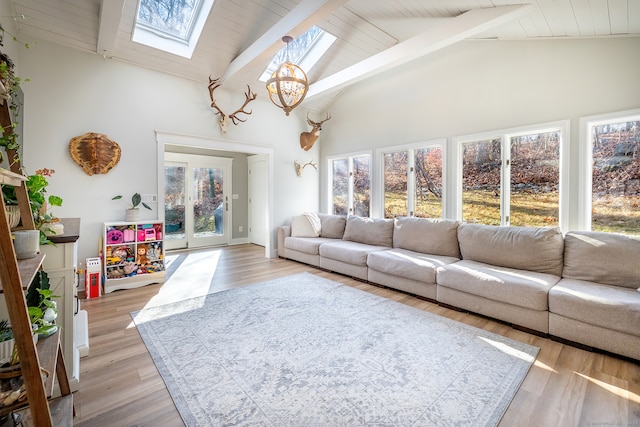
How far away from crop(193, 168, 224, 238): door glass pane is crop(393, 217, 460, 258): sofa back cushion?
437 cm

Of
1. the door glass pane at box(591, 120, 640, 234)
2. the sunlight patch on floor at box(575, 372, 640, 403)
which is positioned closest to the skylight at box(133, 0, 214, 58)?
the door glass pane at box(591, 120, 640, 234)

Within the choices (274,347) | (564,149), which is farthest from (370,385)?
(564,149)

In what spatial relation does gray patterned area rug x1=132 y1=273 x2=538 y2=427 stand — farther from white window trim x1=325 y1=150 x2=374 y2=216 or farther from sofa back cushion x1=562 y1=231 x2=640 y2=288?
white window trim x1=325 y1=150 x2=374 y2=216

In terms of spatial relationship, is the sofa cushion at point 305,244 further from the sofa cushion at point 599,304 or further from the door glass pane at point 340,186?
the sofa cushion at point 599,304

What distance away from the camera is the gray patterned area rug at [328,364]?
1605mm

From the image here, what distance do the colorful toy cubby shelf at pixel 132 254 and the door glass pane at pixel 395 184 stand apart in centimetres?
362

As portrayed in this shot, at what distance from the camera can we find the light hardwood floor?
1565 millimetres

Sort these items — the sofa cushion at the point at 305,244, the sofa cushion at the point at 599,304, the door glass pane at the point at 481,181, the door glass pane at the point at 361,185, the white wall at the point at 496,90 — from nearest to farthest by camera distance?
the sofa cushion at the point at 599,304 < the white wall at the point at 496,90 < the door glass pane at the point at 481,181 < the sofa cushion at the point at 305,244 < the door glass pane at the point at 361,185

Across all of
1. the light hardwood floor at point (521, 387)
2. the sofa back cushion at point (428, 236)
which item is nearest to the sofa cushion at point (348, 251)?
the sofa back cushion at point (428, 236)

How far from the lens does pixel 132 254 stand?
12.8ft

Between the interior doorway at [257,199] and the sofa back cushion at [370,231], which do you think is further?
the interior doorway at [257,199]

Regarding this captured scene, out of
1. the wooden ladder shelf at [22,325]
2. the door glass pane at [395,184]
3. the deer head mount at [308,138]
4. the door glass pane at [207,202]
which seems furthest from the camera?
the door glass pane at [207,202]

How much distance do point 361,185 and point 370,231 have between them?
125 centimetres

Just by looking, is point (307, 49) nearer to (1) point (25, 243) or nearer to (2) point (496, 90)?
(2) point (496, 90)
